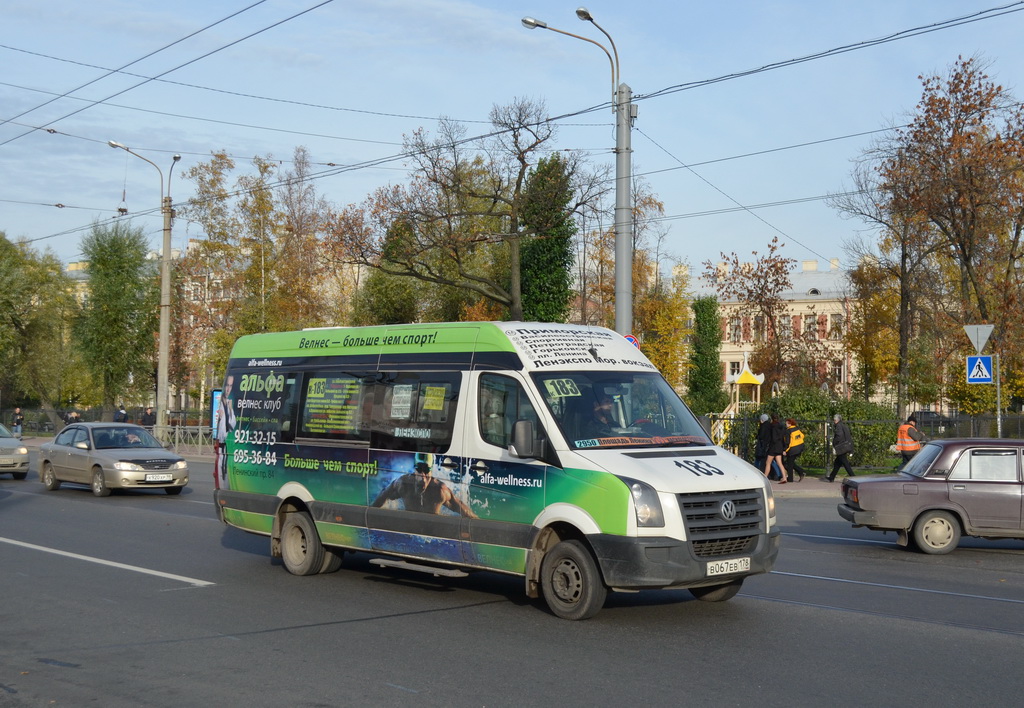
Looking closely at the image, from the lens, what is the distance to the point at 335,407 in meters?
11.4

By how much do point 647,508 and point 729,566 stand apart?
36.7 inches

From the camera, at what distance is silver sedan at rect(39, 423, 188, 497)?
2169 cm

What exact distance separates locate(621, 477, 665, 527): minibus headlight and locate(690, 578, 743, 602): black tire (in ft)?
4.88

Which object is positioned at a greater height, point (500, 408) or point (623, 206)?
point (623, 206)

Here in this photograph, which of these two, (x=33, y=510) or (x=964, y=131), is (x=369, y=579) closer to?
(x=33, y=510)

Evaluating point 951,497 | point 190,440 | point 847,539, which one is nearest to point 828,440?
point 847,539

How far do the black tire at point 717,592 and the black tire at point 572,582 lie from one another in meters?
1.30

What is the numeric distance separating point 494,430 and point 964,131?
29.0m

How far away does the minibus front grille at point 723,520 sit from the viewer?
8672 millimetres

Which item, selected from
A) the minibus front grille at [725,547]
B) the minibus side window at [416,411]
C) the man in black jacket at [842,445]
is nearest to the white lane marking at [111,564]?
the minibus side window at [416,411]

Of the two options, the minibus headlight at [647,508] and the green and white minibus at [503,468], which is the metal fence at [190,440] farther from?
the minibus headlight at [647,508]

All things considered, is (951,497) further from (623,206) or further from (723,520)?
(623,206)

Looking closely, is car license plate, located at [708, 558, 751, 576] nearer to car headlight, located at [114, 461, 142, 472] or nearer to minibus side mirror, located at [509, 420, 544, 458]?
minibus side mirror, located at [509, 420, 544, 458]

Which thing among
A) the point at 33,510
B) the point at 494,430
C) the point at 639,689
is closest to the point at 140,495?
the point at 33,510
